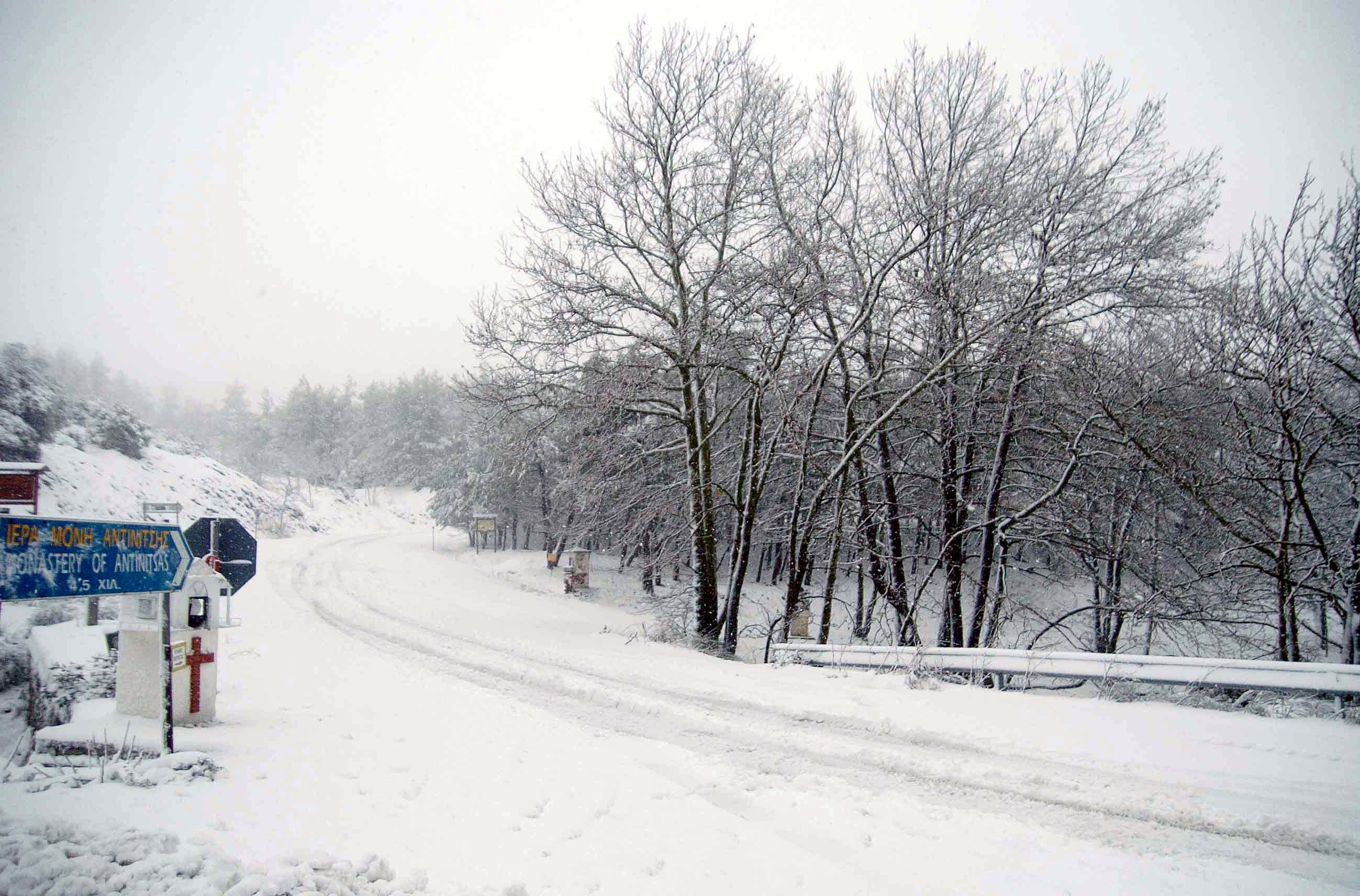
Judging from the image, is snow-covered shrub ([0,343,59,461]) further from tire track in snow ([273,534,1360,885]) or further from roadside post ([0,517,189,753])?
tire track in snow ([273,534,1360,885])

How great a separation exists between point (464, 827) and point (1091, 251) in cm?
1072

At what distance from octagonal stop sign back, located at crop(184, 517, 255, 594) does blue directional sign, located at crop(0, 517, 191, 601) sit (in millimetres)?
2068

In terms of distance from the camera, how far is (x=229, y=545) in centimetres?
668

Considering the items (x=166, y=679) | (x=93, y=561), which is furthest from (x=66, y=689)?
(x=93, y=561)

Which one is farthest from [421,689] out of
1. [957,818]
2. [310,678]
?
[957,818]

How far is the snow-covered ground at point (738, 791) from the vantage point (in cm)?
349

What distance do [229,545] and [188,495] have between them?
17473mm

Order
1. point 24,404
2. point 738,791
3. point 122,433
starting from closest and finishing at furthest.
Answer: point 738,791, point 24,404, point 122,433

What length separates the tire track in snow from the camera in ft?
12.6

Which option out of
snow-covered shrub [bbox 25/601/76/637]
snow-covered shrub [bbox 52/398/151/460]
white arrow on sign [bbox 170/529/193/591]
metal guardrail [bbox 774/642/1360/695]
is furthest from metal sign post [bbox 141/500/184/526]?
metal guardrail [bbox 774/642/1360/695]

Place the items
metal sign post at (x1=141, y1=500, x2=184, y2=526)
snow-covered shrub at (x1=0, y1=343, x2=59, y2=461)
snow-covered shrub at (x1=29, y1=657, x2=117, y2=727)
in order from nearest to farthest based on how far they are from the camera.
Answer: metal sign post at (x1=141, y1=500, x2=184, y2=526) < snow-covered shrub at (x1=29, y1=657, x2=117, y2=727) < snow-covered shrub at (x1=0, y1=343, x2=59, y2=461)

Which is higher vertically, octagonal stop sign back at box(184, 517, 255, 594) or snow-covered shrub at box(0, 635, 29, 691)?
octagonal stop sign back at box(184, 517, 255, 594)

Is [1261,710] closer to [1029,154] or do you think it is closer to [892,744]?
[892,744]

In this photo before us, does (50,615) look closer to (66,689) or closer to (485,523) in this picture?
(66,689)
